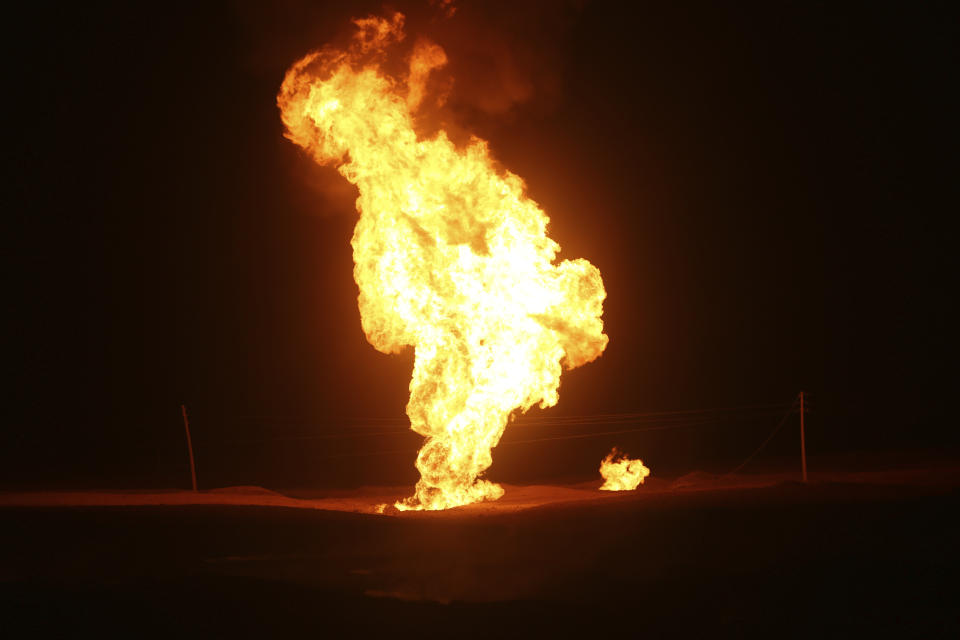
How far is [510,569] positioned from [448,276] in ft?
20.1

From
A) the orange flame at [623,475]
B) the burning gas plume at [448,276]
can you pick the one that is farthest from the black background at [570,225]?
the burning gas plume at [448,276]

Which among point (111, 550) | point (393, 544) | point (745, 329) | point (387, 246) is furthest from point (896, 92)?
point (111, 550)

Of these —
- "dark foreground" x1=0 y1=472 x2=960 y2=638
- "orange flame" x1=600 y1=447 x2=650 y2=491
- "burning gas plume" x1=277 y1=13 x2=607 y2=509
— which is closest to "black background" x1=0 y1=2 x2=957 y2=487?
"orange flame" x1=600 y1=447 x2=650 y2=491

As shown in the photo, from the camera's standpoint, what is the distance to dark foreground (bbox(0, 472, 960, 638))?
8656 millimetres

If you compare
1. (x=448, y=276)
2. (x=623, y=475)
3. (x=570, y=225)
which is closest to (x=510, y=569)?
(x=448, y=276)

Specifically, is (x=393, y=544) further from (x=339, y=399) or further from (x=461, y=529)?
(x=339, y=399)

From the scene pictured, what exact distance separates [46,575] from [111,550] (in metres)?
0.80

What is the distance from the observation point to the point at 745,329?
84.6 ft

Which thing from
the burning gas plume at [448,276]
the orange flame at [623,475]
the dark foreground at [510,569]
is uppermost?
the burning gas plume at [448,276]

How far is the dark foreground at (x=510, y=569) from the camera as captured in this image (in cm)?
866

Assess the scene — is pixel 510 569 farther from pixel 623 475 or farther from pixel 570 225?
pixel 570 225

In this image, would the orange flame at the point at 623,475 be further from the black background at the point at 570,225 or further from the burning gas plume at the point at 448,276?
the black background at the point at 570,225

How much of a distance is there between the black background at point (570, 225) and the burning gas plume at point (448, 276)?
8931 mm

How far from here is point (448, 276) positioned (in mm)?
14898
